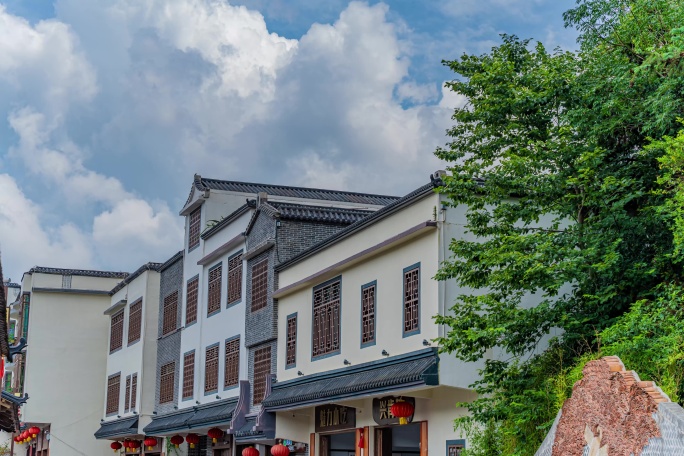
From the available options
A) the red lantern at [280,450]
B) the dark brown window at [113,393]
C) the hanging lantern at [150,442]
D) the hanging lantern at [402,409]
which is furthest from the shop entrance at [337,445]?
the dark brown window at [113,393]

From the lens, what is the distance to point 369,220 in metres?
20.4

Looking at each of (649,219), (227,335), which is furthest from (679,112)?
(227,335)

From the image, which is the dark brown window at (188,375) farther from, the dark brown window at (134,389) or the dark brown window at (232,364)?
the dark brown window at (134,389)

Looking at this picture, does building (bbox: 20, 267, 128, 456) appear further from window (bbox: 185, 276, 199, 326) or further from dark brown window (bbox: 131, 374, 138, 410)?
window (bbox: 185, 276, 199, 326)

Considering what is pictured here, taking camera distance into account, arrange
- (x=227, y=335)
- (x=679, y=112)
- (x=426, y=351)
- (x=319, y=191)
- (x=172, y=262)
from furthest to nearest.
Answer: (x=172, y=262) → (x=319, y=191) → (x=227, y=335) → (x=426, y=351) → (x=679, y=112)

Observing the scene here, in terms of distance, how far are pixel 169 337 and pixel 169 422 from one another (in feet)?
11.5

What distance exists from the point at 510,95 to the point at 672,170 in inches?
131

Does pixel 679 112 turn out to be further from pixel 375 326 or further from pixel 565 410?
pixel 375 326

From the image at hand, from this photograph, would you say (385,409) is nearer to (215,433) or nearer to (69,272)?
(215,433)

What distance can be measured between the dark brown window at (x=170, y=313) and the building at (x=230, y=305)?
4cm

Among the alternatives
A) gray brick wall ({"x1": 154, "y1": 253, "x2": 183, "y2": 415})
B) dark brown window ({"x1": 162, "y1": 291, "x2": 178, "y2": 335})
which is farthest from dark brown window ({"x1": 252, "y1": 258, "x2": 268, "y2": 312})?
dark brown window ({"x1": 162, "y1": 291, "x2": 178, "y2": 335})

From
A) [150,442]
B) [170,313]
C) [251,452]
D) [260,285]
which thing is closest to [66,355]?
[150,442]

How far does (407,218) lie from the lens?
19078mm

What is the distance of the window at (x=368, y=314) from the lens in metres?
20.3
